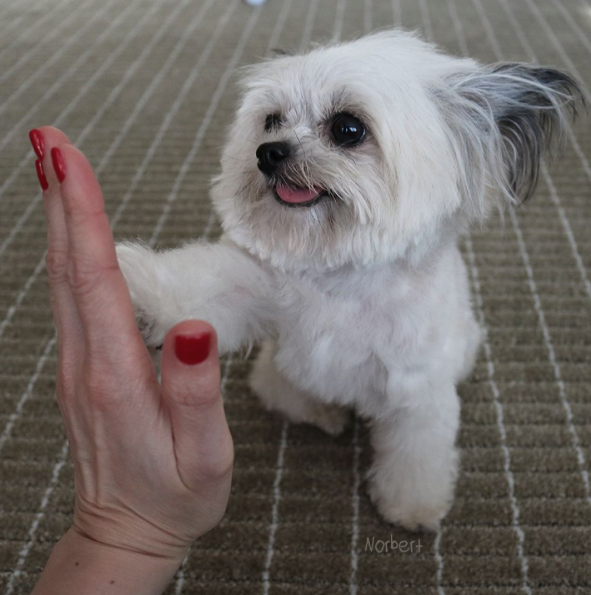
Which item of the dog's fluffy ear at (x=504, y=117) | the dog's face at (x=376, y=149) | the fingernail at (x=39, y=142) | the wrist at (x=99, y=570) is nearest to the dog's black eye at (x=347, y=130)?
the dog's face at (x=376, y=149)

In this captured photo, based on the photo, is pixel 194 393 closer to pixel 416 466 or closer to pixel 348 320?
pixel 348 320

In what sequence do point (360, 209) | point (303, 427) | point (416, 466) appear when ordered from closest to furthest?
1. point (360, 209)
2. point (416, 466)
3. point (303, 427)

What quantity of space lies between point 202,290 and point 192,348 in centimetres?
28

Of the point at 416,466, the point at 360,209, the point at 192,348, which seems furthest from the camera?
the point at 416,466

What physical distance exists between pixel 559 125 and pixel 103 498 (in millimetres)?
738

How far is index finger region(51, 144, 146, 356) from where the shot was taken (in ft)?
1.63

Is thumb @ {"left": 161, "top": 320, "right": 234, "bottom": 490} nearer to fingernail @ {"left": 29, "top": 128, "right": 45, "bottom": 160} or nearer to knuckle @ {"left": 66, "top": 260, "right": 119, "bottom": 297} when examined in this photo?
knuckle @ {"left": 66, "top": 260, "right": 119, "bottom": 297}

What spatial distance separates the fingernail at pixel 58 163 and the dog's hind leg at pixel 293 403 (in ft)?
1.92

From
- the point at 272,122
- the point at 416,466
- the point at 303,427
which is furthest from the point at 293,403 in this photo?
the point at 272,122

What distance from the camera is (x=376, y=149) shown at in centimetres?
77

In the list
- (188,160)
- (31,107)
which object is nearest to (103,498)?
(188,160)

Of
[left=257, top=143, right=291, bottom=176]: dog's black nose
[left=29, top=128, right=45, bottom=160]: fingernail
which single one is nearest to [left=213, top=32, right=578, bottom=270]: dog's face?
[left=257, top=143, right=291, bottom=176]: dog's black nose

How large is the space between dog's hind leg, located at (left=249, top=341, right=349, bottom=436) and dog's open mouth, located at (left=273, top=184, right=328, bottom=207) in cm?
34

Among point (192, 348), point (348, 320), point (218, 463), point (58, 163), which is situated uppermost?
point (58, 163)
